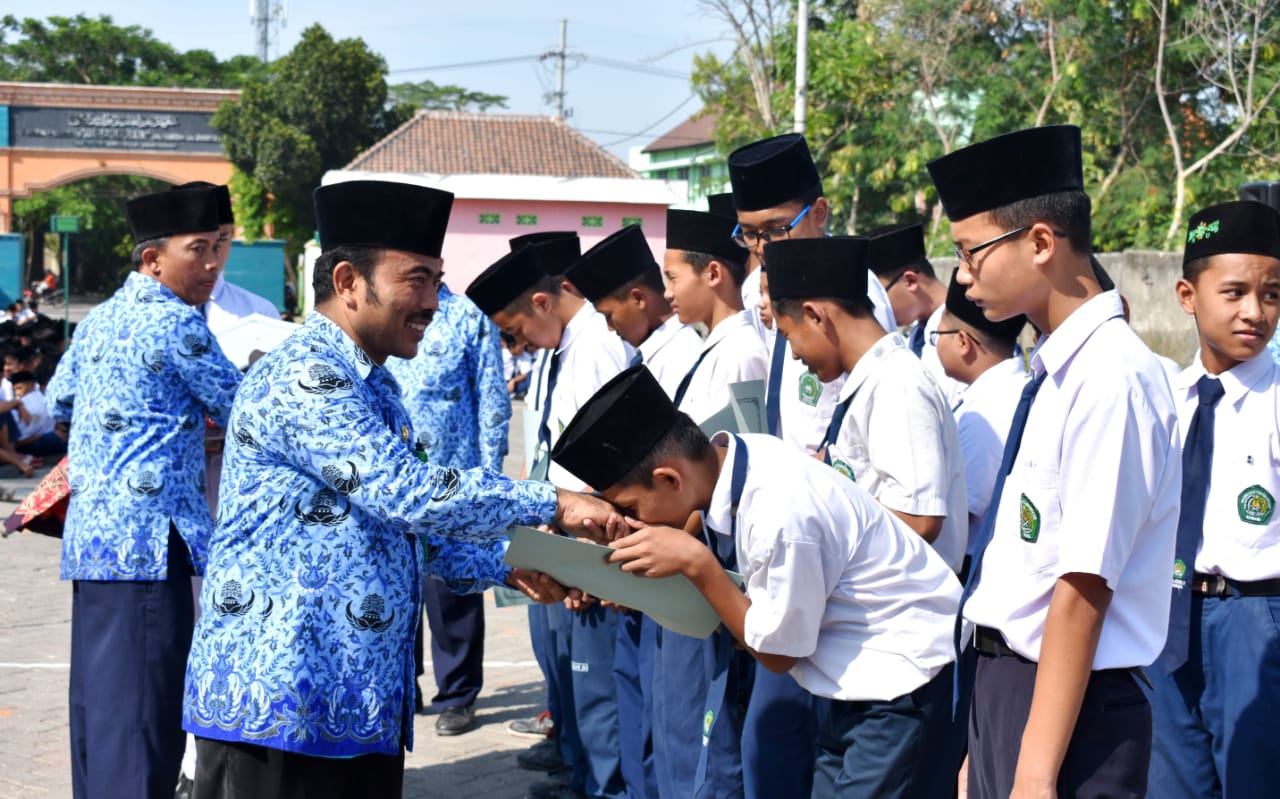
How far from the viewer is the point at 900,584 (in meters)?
3.05

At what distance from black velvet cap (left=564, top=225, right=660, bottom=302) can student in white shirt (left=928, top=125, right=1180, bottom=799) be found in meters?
2.61

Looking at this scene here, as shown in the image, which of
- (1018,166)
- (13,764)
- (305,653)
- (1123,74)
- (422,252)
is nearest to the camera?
(1018,166)

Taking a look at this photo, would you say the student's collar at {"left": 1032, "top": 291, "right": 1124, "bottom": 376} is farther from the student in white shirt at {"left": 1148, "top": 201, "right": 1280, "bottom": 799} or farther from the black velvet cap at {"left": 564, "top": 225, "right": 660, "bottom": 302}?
the black velvet cap at {"left": 564, "top": 225, "right": 660, "bottom": 302}

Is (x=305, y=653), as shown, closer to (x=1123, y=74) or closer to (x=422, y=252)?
(x=422, y=252)

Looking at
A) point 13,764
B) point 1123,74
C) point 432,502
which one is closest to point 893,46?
point 1123,74

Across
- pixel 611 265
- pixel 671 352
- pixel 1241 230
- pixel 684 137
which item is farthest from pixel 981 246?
pixel 684 137

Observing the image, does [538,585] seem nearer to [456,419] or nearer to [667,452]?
[667,452]

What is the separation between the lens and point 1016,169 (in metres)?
2.68

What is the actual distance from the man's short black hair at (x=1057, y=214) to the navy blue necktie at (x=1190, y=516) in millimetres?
1611

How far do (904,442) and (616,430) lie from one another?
0.84m

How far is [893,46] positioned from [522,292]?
1406 cm

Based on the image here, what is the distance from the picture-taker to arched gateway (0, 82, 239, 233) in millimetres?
46031

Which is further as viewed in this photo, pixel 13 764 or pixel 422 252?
pixel 13 764

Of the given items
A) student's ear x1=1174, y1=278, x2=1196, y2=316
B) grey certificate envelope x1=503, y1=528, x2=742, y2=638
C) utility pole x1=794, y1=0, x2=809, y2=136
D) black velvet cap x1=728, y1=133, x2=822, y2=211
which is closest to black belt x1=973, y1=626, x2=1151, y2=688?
grey certificate envelope x1=503, y1=528, x2=742, y2=638
